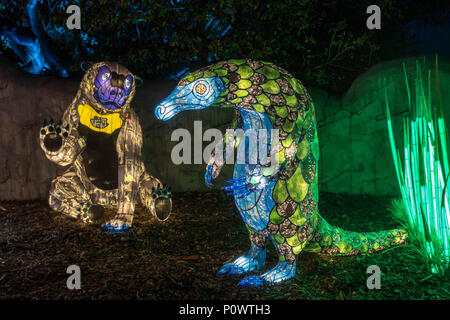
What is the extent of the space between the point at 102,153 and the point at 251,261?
183cm

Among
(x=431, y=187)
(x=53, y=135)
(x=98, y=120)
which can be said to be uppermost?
(x=98, y=120)

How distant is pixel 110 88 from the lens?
11.5 feet

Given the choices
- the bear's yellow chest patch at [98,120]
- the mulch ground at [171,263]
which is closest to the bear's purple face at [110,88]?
the bear's yellow chest patch at [98,120]

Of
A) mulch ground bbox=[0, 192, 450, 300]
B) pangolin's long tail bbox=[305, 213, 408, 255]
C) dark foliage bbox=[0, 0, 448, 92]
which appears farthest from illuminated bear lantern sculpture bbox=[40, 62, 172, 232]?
dark foliage bbox=[0, 0, 448, 92]

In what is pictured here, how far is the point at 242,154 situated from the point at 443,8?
5925mm

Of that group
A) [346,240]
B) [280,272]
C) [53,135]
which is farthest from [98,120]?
[346,240]

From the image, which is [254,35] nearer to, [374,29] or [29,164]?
[374,29]

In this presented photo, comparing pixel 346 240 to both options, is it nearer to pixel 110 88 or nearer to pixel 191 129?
pixel 110 88

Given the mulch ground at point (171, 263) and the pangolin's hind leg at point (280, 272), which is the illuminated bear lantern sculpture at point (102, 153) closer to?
the mulch ground at point (171, 263)

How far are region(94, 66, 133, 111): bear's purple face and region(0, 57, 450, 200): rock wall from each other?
1.48 m

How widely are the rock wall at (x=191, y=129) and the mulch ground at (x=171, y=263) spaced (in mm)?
833

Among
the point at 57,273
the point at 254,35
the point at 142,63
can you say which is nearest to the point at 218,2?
the point at 254,35

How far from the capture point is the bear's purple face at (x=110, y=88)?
11.4ft

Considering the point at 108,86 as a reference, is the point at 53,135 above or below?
below
